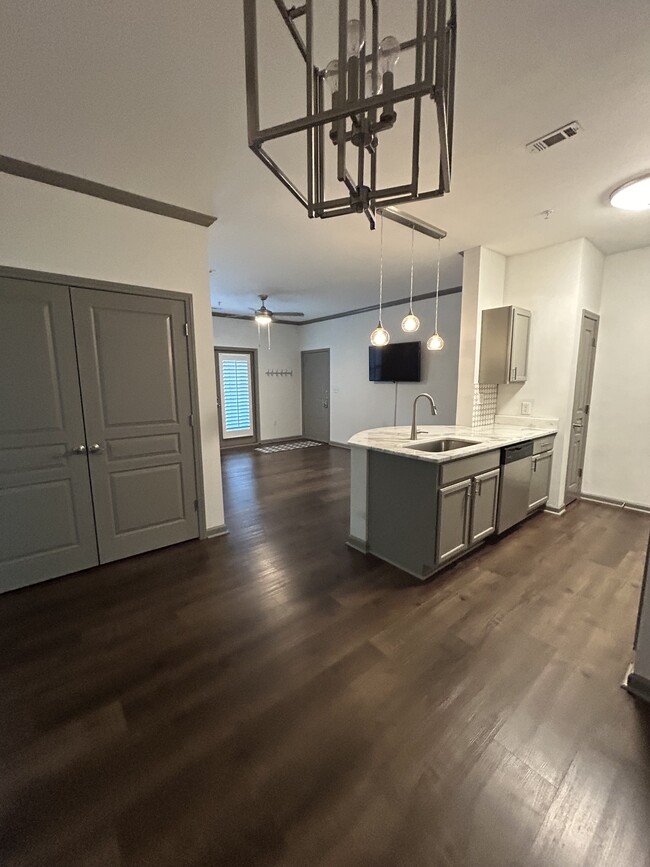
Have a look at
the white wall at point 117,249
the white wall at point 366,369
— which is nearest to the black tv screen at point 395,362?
the white wall at point 366,369

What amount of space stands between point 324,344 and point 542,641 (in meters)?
6.56

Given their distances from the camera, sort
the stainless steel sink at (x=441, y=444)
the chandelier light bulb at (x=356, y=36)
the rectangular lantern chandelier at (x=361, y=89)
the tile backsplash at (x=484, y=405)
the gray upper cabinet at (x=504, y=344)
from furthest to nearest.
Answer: the tile backsplash at (x=484, y=405)
the gray upper cabinet at (x=504, y=344)
the stainless steel sink at (x=441, y=444)
the chandelier light bulb at (x=356, y=36)
the rectangular lantern chandelier at (x=361, y=89)

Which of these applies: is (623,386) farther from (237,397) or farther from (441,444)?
(237,397)

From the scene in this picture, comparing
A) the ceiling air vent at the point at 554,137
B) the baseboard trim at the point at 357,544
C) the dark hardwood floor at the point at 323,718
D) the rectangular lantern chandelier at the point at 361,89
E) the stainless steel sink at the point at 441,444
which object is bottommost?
the dark hardwood floor at the point at 323,718

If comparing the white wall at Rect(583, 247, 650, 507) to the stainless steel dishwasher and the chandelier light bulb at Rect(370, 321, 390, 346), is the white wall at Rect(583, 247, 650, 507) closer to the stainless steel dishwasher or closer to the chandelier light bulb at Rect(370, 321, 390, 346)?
the stainless steel dishwasher

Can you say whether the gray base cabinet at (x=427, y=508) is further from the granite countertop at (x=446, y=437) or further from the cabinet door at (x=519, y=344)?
the cabinet door at (x=519, y=344)

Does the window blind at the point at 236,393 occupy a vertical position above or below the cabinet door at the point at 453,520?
above

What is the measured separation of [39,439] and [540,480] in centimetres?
435

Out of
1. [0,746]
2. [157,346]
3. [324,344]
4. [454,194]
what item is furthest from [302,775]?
[324,344]

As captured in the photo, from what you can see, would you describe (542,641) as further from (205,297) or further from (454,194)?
(205,297)

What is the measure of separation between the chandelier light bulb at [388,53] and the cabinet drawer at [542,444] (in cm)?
315

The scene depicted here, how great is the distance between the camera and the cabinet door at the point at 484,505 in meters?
2.73

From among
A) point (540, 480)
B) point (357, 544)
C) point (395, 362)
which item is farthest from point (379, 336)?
point (395, 362)

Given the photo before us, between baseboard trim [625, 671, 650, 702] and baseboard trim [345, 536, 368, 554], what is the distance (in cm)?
169
